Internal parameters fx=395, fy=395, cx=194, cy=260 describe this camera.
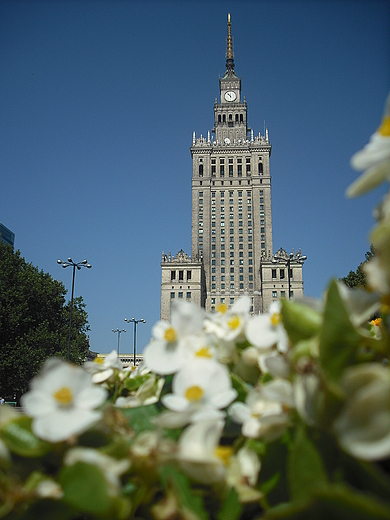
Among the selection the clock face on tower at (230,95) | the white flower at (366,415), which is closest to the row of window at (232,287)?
the clock face on tower at (230,95)

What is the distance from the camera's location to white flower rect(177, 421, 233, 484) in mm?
563

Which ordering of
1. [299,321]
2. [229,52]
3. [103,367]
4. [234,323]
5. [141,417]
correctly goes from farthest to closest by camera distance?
[229,52], [103,367], [234,323], [141,417], [299,321]

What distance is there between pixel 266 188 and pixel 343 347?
80288 mm

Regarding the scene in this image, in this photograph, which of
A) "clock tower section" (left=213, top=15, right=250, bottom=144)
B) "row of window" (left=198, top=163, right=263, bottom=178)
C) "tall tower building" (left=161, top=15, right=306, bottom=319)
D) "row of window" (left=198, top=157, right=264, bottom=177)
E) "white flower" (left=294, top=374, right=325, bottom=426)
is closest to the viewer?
"white flower" (left=294, top=374, right=325, bottom=426)

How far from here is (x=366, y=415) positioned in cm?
49

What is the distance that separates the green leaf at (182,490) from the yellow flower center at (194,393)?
0.43 ft

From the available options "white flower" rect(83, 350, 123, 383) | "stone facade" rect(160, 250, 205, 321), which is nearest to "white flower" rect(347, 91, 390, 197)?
"white flower" rect(83, 350, 123, 383)

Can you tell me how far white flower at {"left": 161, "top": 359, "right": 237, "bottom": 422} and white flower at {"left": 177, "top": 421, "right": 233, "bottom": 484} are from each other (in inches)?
2.5

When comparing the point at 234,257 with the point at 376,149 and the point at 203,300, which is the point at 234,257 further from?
the point at 376,149

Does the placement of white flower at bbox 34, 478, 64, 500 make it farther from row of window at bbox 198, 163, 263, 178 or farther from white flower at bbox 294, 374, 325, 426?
row of window at bbox 198, 163, 263, 178

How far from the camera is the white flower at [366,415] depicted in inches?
19.0

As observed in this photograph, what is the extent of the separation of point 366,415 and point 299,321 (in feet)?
0.62

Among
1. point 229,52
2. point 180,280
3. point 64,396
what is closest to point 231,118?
point 229,52

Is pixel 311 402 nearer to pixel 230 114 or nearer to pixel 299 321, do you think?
pixel 299 321
